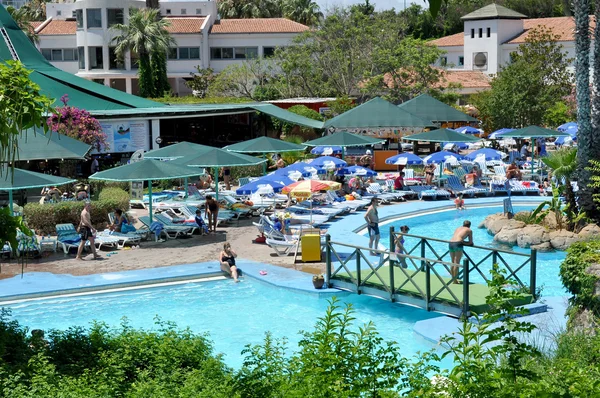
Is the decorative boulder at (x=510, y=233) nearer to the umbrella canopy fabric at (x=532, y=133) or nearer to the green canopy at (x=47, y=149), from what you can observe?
the umbrella canopy fabric at (x=532, y=133)

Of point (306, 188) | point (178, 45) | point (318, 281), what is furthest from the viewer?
point (178, 45)

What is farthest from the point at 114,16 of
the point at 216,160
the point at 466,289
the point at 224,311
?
the point at 466,289

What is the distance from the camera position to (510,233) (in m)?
22.3

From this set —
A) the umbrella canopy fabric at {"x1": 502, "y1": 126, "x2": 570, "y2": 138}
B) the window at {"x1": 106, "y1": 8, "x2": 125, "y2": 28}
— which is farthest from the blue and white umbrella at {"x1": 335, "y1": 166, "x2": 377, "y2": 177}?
the window at {"x1": 106, "y1": 8, "x2": 125, "y2": 28}

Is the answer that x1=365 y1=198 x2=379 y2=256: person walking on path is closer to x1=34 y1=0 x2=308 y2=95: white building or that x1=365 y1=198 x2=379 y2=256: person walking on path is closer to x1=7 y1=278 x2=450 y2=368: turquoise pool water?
x1=7 y1=278 x2=450 y2=368: turquoise pool water

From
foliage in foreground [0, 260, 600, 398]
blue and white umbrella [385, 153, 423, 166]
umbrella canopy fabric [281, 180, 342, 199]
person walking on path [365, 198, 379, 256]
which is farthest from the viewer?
blue and white umbrella [385, 153, 423, 166]

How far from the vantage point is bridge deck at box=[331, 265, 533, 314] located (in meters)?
14.2

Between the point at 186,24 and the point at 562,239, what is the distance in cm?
4975

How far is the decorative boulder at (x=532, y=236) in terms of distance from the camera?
70.2 feet

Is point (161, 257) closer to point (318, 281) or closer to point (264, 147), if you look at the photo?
point (318, 281)

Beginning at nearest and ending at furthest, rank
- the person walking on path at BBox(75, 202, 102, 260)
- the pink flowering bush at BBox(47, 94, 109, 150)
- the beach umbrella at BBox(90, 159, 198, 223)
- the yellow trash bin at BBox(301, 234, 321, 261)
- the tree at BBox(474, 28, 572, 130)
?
the yellow trash bin at BBox(301, 234, 321, 261) < the person walking on path at BBox(75, 202, 102, 260) < the beach umbrella at BBox(90, 159, 198, 223) < the pink flowering bush at BBox(47, 94, 109, 150) < the tree at BBox(474, 28, 572, 130)

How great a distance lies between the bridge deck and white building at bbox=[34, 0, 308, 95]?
4807 centimetres

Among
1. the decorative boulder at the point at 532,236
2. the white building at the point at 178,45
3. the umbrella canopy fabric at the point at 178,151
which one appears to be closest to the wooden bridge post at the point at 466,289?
the decorative boulder at the point at 532,236

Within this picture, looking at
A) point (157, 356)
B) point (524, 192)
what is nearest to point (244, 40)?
point (524, 192)
